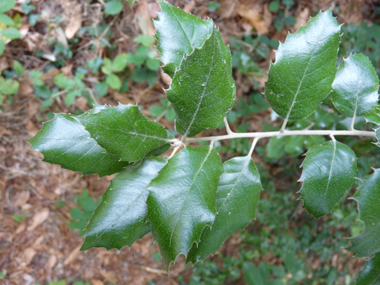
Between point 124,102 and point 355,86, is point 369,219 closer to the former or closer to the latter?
point 355,86

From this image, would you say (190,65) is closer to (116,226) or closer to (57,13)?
(116,226)

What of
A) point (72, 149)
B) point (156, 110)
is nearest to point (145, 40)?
point (156, 110)

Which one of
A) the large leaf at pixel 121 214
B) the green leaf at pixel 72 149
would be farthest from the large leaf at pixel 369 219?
the green leaf at pixel 72 149

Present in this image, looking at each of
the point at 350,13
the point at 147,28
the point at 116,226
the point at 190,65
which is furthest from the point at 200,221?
the point at 350,13

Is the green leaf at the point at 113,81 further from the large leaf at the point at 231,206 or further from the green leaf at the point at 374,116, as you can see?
the green leaf at the point at 374,116

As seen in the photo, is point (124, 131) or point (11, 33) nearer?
point (124, 131)

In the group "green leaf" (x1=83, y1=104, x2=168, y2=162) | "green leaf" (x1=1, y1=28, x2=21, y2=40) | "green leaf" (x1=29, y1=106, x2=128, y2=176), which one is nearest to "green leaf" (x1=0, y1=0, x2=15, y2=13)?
"green leaf" (x1=1, y1=28, x2=21, y2=40)
